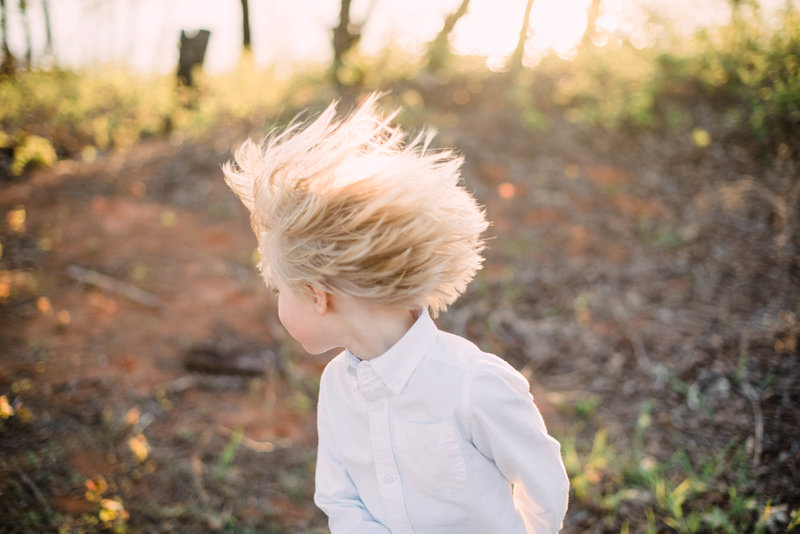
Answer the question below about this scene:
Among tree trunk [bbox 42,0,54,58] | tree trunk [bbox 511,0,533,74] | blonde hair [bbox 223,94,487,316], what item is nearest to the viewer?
blonde hair [bbox 223,94,487,316]

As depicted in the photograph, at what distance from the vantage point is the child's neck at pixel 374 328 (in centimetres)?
134

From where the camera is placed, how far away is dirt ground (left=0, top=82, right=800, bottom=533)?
8.57 feet

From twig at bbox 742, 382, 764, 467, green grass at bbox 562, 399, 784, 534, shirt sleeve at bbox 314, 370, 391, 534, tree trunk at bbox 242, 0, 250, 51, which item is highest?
tree trunk at bbox 242, 0, 250, 51

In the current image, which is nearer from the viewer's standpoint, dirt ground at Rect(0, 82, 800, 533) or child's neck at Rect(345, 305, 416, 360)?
child's neck at Rect(345, 305, 416, 360)

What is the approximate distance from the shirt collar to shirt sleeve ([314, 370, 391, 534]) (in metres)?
0.30

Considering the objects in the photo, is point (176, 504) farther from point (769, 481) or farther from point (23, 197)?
point (23, 197)

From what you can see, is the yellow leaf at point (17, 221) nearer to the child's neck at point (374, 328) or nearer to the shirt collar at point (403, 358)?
the child's neck at point (374, 328)

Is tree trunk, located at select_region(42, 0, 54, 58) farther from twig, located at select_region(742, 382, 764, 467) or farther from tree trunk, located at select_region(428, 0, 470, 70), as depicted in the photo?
twig, located at select_region(742, 382, 764, 467)

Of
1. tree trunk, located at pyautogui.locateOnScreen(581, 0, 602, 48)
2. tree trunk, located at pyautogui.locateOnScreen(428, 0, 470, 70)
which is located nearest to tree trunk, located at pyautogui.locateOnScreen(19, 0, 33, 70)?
tree trunk, located at pyautogui.locateOnScreen(428, 0, 470, 70)

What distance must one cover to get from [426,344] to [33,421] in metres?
2.67

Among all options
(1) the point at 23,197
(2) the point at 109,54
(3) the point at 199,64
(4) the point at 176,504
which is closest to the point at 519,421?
(4) the point at 176,504

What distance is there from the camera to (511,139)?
6.87 meters

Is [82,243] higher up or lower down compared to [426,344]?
lower down

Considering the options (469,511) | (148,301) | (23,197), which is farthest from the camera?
(23,197)
